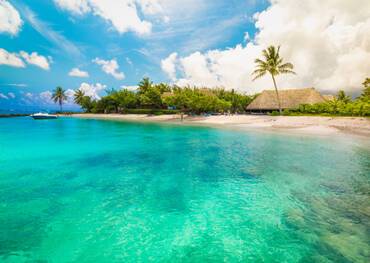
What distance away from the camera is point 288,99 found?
154 ft

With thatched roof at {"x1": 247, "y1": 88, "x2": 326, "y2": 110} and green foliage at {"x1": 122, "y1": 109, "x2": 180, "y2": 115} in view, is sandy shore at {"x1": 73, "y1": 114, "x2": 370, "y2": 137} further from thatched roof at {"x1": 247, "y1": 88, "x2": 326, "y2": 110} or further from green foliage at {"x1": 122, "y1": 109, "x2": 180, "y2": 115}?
green foliage at {"x1": 122, "y1": 109, "x2": 180, "y2": 115}

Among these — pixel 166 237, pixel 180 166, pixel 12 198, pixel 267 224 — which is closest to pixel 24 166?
pixel 12 198

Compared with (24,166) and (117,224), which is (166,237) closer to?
(117,224)

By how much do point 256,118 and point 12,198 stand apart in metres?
37.2

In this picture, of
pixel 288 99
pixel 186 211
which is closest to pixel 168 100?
pixel 288 99

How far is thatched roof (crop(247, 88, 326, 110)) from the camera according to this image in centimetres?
4525

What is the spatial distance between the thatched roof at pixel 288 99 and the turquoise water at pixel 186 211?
36.3 meters

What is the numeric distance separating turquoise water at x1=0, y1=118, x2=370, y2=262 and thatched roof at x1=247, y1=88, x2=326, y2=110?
1428 inches

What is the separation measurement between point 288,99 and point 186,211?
46.2m

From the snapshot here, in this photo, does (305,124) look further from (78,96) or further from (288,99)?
(78,96)

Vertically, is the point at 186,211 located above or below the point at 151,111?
below

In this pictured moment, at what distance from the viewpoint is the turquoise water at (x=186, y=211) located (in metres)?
4.74

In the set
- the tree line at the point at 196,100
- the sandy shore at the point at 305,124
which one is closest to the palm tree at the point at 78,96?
the tree line at the point at 196,100

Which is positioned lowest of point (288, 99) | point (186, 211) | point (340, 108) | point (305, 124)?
point (186, 211)
